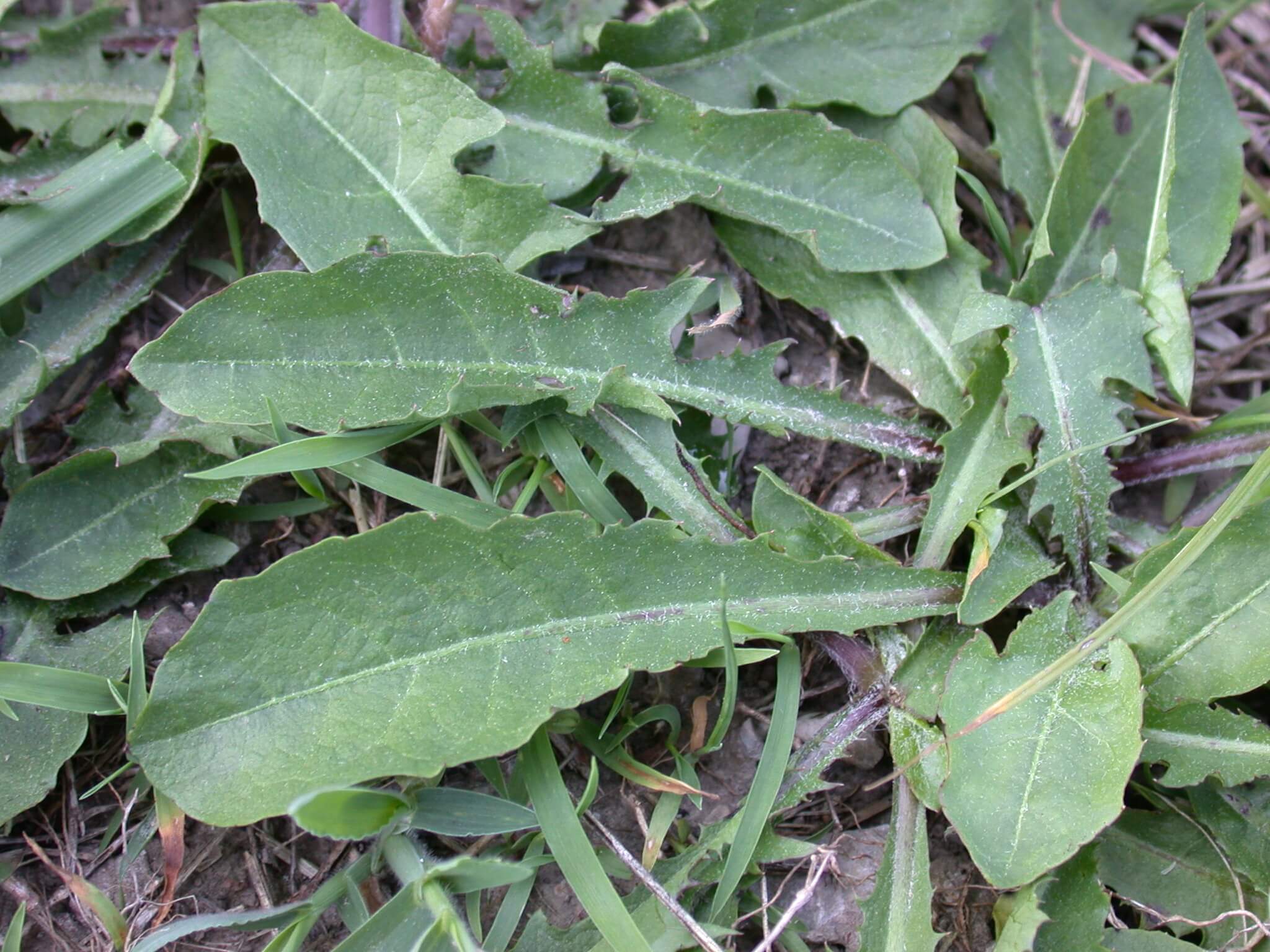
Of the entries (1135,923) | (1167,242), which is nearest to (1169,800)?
(1135,923)

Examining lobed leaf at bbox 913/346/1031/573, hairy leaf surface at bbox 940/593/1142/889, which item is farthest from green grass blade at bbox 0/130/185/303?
hairy leaf surface at bbox 940/593/1142/889

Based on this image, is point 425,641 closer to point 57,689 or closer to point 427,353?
point 427,353

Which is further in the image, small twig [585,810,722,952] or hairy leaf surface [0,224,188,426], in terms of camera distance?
hairy leaf surface [0,224,188,426]

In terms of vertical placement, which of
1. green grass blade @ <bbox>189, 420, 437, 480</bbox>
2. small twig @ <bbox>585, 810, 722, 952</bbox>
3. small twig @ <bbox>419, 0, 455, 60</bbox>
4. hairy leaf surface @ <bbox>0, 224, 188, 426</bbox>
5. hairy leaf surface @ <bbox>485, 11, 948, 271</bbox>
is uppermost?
small twig @ <bbox>419, 0, 455, 60</bbox>

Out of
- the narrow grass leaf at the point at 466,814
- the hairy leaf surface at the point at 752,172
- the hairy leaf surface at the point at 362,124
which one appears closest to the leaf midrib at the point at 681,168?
the hairy leaf surface at the point at 752,172

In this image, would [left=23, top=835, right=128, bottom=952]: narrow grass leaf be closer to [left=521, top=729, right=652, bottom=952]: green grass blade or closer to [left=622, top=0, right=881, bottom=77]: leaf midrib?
[left=521, top=729, right=652, bottom=952]: green grass blade

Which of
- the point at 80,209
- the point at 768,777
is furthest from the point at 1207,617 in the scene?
the point at 80,209
